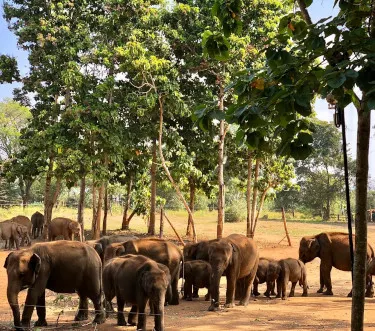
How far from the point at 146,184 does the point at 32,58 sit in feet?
30.5

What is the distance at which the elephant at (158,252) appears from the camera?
12117 mm

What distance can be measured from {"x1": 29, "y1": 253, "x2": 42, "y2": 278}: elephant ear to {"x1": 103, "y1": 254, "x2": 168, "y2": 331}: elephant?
49.8 inches

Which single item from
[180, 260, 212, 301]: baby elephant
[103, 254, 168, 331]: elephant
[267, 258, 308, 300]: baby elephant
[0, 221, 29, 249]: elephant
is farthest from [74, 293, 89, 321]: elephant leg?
[0, 221, 29, 249]: elephant

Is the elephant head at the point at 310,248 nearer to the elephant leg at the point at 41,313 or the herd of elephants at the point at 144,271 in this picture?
the herd of elephants at the point at 144,271

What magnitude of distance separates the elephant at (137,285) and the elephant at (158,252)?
257 centimetres

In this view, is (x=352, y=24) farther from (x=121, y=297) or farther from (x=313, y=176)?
(x=313, y=176)

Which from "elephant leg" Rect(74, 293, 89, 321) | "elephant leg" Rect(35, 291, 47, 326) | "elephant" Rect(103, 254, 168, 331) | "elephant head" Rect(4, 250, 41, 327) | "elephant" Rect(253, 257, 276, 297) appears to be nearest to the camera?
"elephant" Rect(103, 254, 168, 331)

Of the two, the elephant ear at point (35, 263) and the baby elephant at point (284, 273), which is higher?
the elephant ear at point (35, 263)

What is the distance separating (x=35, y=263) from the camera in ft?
28.3

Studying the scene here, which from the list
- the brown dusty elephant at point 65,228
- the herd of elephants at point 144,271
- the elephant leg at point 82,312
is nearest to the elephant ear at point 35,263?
the herd of elephants at point 144,271

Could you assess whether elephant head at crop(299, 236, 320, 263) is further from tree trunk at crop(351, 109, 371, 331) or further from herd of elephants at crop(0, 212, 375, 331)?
tree trunk at crop(351, 109, 371, 331)

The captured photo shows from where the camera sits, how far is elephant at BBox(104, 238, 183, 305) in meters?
12.1

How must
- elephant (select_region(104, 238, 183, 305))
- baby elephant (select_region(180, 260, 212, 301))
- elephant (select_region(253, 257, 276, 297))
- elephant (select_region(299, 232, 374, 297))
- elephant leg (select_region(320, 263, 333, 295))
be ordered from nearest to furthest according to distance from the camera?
elephant (select_region(104, 238, 183, 305))
baby elephant (select_region(180, 260, 212, 301))
elephant (select_region(253, 257, 276, 297))
elephant leg (select_region(320, 263, 333, 295))
elephant (select_region(299, 232, 374, 297))

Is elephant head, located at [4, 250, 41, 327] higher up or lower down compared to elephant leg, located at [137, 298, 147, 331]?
higher up
